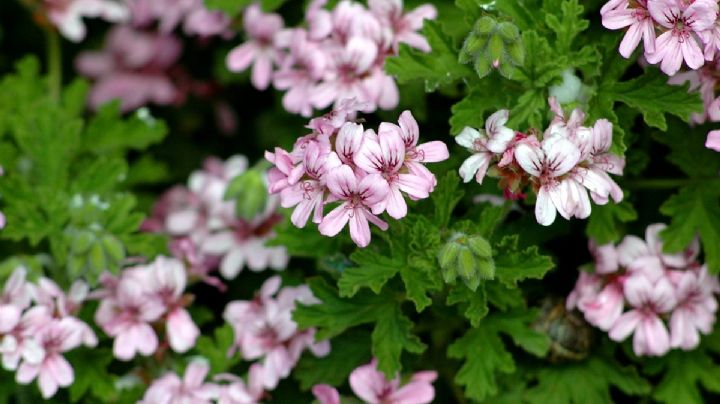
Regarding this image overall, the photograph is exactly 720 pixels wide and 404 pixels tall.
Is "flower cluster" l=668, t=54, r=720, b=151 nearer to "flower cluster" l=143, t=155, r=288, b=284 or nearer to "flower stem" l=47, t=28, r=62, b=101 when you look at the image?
"flower cluster" l=143, t=155, r=288, b=284

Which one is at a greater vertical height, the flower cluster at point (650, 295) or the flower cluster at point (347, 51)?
the flower cluster at point (347, 51)

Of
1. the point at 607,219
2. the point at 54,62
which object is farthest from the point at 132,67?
the point at 607,219

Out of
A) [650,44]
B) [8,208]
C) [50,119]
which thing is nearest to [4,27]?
[50,119]

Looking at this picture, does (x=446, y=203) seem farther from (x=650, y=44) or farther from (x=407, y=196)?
(x=650, y=44)

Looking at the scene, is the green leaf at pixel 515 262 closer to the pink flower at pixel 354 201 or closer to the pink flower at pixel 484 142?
the pink flower at pixel 484 142

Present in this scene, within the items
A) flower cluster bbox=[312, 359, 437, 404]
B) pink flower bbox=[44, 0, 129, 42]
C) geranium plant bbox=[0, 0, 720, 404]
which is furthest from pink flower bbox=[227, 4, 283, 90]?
flower cluster bbox=[312, 359, 437, 404]

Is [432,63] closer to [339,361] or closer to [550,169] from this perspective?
[550,169]

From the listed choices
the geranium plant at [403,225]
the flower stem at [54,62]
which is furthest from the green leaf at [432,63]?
the flower stem at [54,62]
